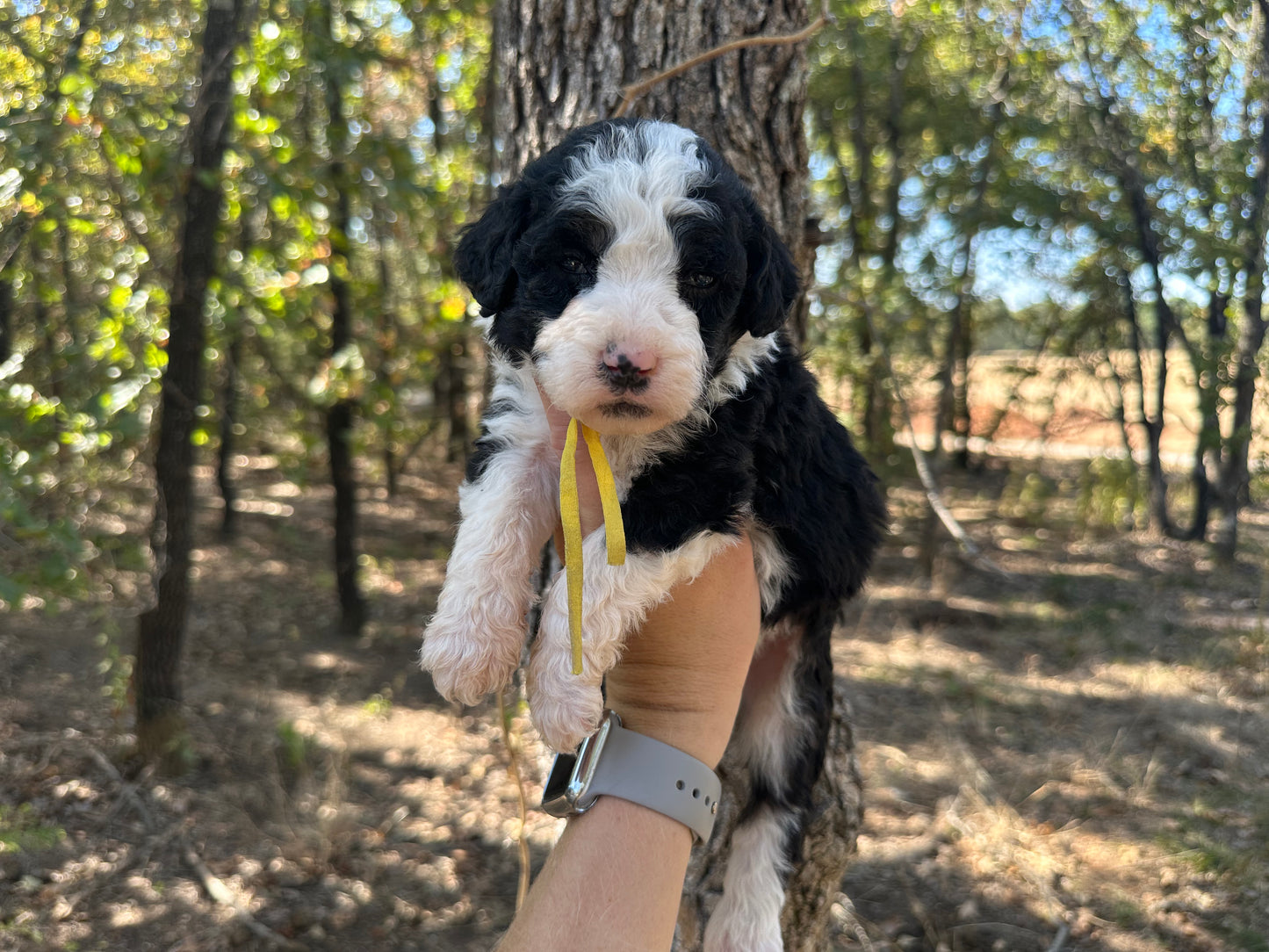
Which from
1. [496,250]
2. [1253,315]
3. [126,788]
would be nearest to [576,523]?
[496,250]

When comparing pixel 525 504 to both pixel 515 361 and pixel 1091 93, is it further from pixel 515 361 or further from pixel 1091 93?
pixel 1091 93

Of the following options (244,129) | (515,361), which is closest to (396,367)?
(244,129)

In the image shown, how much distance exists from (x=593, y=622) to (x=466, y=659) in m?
0.25

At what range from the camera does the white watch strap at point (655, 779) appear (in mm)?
1553

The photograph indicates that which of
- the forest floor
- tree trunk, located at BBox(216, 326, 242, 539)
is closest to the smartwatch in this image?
the forest floor

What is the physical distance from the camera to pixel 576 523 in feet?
5.24

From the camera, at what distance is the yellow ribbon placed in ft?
5.20

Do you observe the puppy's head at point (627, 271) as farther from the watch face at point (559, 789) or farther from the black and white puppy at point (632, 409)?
the watch face at point (559, 789)

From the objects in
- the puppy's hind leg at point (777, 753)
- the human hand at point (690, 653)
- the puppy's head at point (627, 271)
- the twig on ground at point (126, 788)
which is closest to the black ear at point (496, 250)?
the puppy's head at point (627, 271)

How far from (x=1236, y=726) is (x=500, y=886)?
4.69m

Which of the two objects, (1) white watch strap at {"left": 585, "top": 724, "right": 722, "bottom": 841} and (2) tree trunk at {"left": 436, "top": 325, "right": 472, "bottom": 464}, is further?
(2) tree trunk at {"left": 436, "top": 325, "right": 472, "bottom": 464}

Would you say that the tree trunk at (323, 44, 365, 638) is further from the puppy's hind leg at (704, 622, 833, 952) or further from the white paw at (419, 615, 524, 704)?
the white paw at (419, 615, 524, 704)

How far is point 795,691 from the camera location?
7.46ft

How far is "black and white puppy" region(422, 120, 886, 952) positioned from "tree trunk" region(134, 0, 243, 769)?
3404 mm
